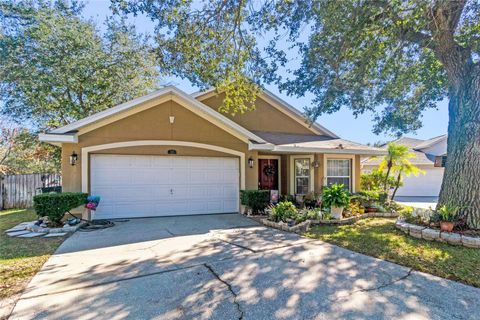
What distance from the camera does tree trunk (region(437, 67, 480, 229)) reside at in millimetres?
6881

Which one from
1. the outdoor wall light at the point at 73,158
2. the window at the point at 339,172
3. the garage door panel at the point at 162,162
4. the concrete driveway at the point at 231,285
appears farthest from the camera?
the window at the point at 339,172

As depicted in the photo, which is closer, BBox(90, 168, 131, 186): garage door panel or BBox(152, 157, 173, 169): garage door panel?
BBox(90, 168, 131, 186): garage door panel

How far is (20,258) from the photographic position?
5426 mm

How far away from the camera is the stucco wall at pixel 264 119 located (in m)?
13.4

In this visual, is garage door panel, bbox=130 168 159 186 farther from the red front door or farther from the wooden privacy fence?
the wooden privacy fence

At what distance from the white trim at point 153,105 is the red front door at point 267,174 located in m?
3.22

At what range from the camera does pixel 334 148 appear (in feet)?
40.1

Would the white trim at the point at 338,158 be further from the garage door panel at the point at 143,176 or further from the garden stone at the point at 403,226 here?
the garage door panel at the point at 143,176

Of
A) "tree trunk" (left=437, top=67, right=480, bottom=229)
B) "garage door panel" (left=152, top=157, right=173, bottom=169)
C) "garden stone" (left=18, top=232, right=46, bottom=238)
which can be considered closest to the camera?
"tree trunk" (left=437, top=67, right=480, bottom=229)

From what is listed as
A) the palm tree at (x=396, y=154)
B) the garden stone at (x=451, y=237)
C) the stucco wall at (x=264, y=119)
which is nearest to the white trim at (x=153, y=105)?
the stucco wall at (x=264, y=119)

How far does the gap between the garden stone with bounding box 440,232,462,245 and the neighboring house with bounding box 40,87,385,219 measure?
6073mm

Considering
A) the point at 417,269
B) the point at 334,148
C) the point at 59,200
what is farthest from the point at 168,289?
the point at 334,148

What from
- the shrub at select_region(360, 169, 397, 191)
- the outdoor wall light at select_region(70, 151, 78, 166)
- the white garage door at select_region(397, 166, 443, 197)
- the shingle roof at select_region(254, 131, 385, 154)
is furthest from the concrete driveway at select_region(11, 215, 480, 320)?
the white garage door at select_region(397, 166, 443, 197)

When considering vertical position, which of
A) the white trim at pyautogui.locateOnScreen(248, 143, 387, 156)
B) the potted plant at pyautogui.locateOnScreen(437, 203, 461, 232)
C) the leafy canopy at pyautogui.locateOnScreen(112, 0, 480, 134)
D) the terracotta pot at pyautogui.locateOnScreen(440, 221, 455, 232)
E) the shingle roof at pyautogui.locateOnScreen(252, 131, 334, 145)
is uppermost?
the leafy canopy at pyautogui.locateOnScreen(112, 0, 480, 134)
